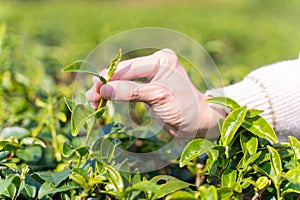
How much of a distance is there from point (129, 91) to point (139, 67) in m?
0.12

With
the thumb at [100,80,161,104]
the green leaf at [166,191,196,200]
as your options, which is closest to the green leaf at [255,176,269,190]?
the green leaf at [166,191,196,200]

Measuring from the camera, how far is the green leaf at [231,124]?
117 cm

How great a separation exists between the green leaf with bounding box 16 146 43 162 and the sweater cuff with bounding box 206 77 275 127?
517mm

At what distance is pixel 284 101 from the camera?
59.2 inches

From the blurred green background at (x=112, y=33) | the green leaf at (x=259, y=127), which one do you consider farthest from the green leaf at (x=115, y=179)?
the blurred green background at (x=112, y=33)

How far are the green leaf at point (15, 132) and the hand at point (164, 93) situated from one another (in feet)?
1.05

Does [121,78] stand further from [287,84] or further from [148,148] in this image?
[287,84]

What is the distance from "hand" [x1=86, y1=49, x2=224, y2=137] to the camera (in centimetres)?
122

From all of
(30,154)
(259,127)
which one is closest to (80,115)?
(30,154)

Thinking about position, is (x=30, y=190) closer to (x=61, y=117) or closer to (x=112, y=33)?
(x=61, y=117)

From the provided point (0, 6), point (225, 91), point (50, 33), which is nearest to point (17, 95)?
point (225, 91)

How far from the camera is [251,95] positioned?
152 cm

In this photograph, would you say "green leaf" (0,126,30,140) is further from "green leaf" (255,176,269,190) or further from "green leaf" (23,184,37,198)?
"green leaf" (255,176,269,190)

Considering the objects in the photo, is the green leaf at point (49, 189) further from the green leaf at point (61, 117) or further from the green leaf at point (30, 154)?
the green leaf at point (61, 117)
